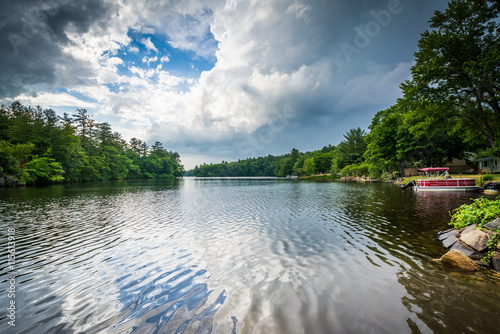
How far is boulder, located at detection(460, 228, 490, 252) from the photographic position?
6270mm

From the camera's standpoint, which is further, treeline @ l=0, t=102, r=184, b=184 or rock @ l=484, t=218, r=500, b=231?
treeline @ l=0, t=102, r=184, b=184

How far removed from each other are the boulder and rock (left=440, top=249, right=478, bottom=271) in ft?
2.81

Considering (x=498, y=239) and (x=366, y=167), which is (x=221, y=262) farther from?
(x=366, y=167)

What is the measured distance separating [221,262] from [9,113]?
89.2 metres

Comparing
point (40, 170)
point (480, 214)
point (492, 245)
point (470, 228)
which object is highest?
point (40, 170)

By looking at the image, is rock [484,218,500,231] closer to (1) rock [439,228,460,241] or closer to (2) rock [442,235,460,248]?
(2) rock [442,235,460,248]

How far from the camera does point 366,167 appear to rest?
63.9 metres

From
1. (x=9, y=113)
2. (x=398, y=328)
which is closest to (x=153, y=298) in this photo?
(x=398, y=328)

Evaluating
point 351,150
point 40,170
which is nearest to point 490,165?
point 351,150

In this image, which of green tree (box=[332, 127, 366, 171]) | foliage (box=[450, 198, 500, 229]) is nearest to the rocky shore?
foliage (box=[450, 198, 500, 229])

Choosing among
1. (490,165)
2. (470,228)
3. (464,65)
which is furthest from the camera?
(490,165)

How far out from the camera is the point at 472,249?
651 centimetres

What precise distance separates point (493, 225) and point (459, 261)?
2098mm

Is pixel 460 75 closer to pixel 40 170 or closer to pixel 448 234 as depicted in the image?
pixel 448 234
